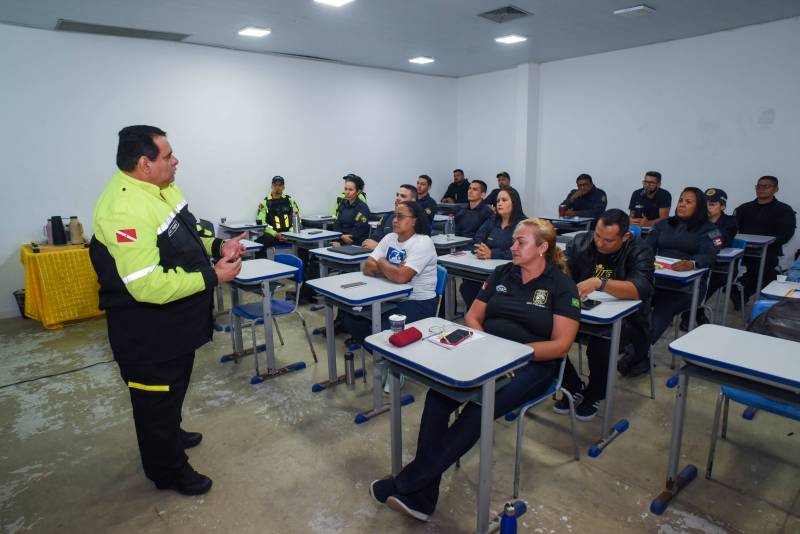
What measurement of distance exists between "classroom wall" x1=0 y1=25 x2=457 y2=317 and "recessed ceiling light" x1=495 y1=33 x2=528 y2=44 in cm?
251

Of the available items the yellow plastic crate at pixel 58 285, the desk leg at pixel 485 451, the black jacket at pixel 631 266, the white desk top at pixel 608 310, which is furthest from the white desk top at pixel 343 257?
the yellow plastic crate at pixel 58 285

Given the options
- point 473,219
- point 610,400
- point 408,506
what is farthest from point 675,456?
point 473,219

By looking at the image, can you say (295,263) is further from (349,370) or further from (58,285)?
(58,285)

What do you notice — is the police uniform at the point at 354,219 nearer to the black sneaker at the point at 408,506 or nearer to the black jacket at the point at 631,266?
the black jacket at the point at 631,266

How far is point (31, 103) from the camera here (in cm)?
511

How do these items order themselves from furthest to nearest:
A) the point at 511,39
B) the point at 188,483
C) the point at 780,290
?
the point at 511,39 → the point at 780,290 → the point at 188,483

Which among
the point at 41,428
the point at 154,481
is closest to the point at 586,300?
the point at 154,481

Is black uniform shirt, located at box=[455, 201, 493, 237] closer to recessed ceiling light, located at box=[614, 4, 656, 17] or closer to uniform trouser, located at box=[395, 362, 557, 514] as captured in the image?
recessed ceiling light, located at box=[614, 4, 656, 17]

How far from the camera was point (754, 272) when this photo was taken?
5203mm

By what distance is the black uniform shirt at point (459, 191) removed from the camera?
8.83 m

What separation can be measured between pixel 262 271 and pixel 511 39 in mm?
4461

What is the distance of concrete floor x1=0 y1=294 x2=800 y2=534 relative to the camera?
215 centimetres

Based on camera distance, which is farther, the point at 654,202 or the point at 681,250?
the point at 654,202

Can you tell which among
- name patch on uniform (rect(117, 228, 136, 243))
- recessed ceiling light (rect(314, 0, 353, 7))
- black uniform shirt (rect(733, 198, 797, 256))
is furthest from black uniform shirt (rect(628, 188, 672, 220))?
name patch on uniform (rect(117, 228, 136, 243))
